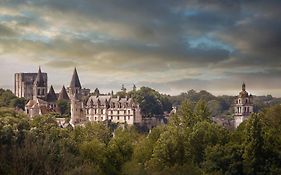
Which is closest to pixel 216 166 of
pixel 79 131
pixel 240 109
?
pixel 79 131

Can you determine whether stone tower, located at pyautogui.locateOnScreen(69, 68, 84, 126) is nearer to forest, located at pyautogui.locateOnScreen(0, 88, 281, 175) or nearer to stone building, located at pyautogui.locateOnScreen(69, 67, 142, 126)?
stone building, located at pyautogui.locateOnScreen(69, 67, 142, 126)

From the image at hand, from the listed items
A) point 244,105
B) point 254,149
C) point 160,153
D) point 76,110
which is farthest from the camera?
point 76,110

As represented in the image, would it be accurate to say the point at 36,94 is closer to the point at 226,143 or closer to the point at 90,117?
the point at 90,117

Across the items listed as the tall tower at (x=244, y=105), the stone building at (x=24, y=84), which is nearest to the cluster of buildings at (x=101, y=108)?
the tall tower at (x=244, y=105)

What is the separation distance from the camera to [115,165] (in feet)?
109

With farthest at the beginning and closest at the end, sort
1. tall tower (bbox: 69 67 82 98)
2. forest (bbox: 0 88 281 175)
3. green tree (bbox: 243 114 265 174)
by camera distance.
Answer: tall tower (bbox: 69 67 82 98)
green tree (bbox: 243 114 265 174)
forest (bbox: 0 88 281 175)

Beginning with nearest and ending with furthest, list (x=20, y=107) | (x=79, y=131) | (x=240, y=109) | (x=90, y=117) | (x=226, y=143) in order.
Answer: (x=226, y=143) < (x=79, y=131) < (x=240, y=109) < (x=90, y=117) < (x=20, y=107)

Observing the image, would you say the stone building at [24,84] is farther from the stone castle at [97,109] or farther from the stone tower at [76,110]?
the stone tower at [76,110]

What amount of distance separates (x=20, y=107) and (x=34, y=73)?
3046 cm

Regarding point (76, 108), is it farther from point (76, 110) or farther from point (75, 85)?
point (75, 85)

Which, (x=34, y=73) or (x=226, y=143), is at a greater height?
(x=34, y=73)

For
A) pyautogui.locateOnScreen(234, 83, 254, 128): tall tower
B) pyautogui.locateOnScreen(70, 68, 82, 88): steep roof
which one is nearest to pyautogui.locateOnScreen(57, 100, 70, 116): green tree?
pyautogui.locateOnScreen(70, 68, 82, 88): steep roof

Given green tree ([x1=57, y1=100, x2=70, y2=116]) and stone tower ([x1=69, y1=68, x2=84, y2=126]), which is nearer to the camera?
stone tower ([x1=69, y1=68, x2=84, y2=126])

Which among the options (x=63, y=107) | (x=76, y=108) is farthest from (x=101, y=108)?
(x=63, y=107)
